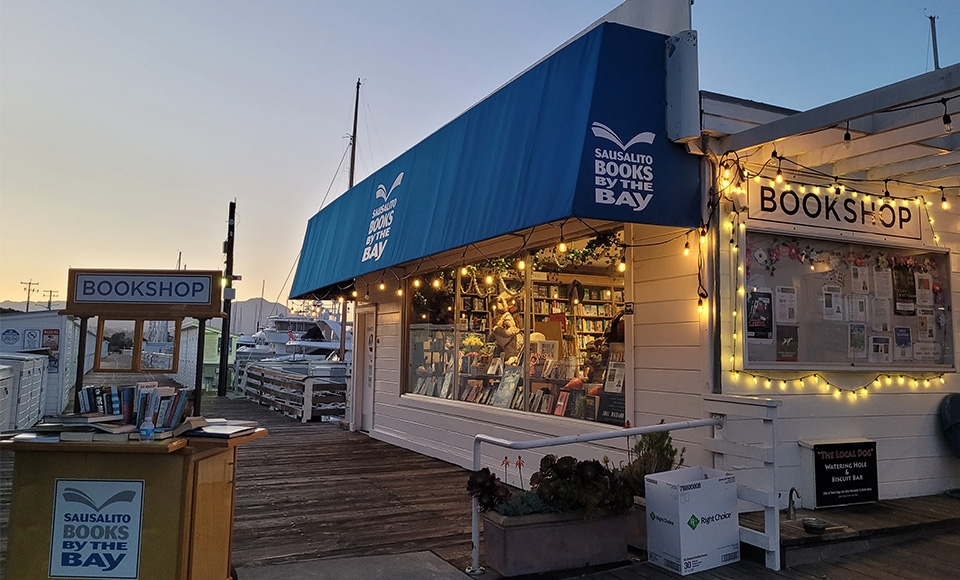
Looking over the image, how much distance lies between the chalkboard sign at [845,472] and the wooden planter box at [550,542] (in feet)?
6.03

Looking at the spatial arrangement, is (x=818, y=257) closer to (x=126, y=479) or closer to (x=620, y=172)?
(x=620, y=172)

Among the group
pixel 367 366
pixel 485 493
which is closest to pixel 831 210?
pixel 485 493

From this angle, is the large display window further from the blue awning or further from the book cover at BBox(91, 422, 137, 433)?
the book cover at BBox(91, 422, 137, 433)

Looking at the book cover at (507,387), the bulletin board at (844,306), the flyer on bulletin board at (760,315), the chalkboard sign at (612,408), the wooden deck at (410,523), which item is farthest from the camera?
the book cover at (507,387)

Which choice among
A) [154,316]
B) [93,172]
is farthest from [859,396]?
[93,172]

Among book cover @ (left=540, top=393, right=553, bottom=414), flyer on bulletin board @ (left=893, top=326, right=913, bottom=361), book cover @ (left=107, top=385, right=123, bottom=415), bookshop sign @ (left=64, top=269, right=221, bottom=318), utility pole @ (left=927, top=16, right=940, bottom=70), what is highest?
utility pole @ (left=927, top=16, right=940, bottom=70)

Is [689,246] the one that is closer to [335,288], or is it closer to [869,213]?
[869,213]

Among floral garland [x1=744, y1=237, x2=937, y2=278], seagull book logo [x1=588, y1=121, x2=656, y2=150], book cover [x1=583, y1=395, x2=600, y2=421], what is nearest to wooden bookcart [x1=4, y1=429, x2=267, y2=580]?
seagull book logo [x1=588, y1=121, x2=656, y2=150]

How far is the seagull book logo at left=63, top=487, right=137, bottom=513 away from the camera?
3.28 meters

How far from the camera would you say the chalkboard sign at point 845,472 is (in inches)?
197

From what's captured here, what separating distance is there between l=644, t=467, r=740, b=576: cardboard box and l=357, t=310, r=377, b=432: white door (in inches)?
295

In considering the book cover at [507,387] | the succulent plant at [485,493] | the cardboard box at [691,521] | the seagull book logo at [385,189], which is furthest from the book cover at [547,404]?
the seagull book logo at [385,189]

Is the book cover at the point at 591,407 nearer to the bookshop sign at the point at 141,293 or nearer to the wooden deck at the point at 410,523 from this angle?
the wooden deck at the point at 410,523

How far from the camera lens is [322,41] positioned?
10.7m
